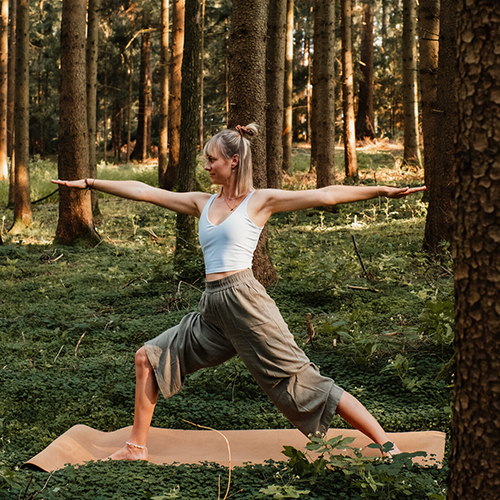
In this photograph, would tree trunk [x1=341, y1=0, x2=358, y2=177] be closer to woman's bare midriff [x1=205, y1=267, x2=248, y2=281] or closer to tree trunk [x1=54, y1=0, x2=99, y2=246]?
tree trunk [x1=54, y1=0, x2=99, y2=246]

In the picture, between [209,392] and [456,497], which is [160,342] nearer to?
[209,392]

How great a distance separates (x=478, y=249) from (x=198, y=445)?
2.78 meters

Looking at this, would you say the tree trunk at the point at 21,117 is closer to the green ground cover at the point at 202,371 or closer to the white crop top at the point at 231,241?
the green ground cover at the point at 202,371

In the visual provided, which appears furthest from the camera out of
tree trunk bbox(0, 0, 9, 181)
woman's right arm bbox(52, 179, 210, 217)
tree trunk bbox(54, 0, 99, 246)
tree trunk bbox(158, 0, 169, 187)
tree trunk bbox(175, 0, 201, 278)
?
tree trunk bbox(158, 0, 169, 187)

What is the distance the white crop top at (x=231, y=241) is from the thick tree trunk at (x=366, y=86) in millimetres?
28474

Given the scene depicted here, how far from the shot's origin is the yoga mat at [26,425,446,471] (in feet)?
12.1

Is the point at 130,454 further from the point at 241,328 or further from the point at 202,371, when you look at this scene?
the point at 202,371

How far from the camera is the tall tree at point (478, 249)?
1.90 meters

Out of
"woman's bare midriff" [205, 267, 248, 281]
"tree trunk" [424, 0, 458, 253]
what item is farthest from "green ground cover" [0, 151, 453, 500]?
"woman's bare midriff" [205, 267, 248, 281]

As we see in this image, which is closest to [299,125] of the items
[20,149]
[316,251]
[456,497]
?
[20,149]

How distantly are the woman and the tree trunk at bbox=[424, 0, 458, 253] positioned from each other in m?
4.65

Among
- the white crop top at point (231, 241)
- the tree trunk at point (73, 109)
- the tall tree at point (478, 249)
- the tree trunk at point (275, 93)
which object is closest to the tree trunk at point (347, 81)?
the tree trunk at point (275, 93)

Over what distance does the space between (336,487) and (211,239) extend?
5.28 ft

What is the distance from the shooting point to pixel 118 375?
5.18 meters
